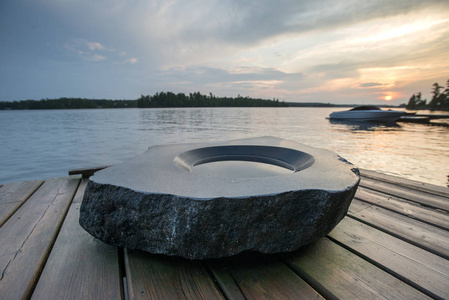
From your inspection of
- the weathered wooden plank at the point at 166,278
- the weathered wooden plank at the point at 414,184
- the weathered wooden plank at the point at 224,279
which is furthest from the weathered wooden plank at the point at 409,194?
the weathered wooden plank at the point at 166,278

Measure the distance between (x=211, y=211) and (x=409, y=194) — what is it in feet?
10.0

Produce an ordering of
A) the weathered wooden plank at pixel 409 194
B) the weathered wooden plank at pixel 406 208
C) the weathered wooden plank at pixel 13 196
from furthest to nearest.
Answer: the weathered wooden plank at pixel 409 194, the weathered wooden plank at pixel 13 196, the weathered wooden plank at pixel 406 208

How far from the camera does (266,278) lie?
1427 millimetres

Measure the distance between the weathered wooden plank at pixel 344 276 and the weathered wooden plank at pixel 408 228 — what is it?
0.65 metres

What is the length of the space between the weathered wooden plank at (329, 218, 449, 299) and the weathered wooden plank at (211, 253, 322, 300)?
2.11ft

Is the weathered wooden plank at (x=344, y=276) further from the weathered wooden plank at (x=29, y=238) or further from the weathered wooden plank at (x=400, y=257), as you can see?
the weathered wooden plank at (x=29, y=238)

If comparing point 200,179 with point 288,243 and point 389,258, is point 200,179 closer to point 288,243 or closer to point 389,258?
point 288,243

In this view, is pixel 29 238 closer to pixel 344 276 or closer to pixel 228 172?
pixel 228 172

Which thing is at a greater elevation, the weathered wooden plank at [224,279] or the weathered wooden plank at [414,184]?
the weathered wooden plank at [224,279]

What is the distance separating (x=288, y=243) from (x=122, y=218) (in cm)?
124

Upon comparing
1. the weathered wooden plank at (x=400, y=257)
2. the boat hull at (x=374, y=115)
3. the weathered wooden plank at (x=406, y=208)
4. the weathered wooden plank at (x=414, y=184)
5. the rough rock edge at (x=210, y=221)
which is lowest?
the boat hull at (x=374, y=115)

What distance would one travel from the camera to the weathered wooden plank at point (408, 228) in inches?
70.1

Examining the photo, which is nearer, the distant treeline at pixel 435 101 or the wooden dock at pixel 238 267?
the wooden dock at pixel 238 267

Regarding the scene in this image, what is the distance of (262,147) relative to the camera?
125 inches
